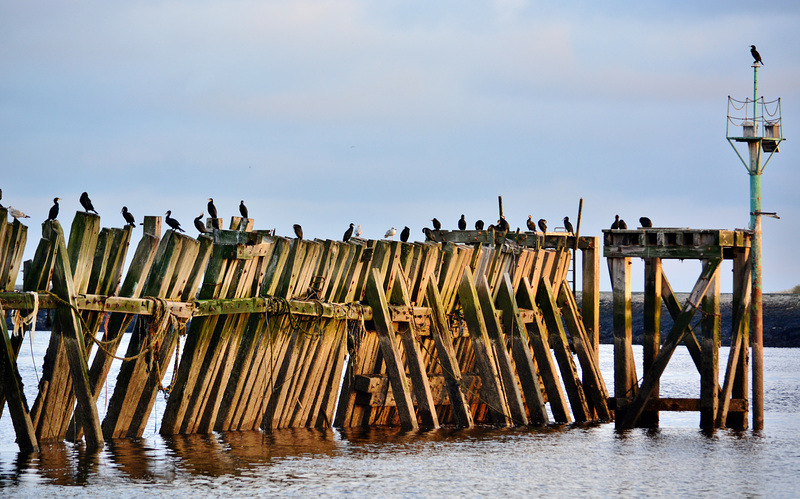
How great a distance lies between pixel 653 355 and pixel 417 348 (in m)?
5.58

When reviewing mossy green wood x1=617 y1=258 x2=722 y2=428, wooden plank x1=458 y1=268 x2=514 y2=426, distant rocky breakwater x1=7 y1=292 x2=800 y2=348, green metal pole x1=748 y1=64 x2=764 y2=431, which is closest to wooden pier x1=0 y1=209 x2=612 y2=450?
wooden plank x1=458 y1=268 x2=514 y2=426

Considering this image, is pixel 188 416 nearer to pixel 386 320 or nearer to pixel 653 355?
pixel 386 320

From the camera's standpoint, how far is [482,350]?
2428 centimetres

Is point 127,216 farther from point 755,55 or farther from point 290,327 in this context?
point 755,55

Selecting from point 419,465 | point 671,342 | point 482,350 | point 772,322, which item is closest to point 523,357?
point 482,350

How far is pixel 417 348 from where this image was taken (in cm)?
2319

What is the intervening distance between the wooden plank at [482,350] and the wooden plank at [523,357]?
832 mm

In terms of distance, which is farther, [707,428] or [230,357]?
[707,428]

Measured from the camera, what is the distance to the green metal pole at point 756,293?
26966 millimetres

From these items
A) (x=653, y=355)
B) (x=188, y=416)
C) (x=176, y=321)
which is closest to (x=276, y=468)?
(x=188, y=416)

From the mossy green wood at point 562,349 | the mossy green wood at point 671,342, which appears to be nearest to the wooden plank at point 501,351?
the mossy green wood at point 671,342

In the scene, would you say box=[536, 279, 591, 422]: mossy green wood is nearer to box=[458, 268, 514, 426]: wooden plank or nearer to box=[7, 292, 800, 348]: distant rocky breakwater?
box=[458, 268, 514, 426]: wooden plank

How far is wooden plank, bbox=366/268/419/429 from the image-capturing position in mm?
22328

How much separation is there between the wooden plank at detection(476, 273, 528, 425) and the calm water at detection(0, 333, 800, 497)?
1.72 ft
